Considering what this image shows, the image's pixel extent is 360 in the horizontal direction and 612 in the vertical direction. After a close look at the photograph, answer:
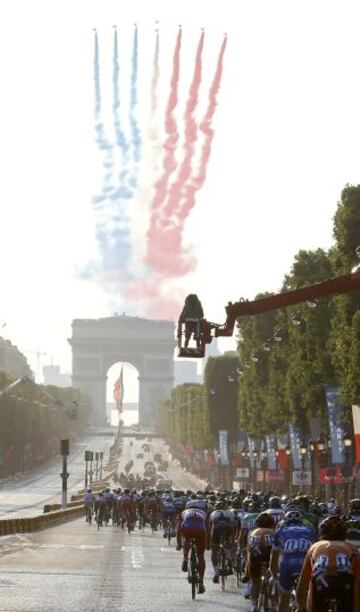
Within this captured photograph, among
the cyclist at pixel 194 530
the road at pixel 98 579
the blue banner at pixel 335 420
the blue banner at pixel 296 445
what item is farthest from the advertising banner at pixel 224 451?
the cyclist at pixel 194 530

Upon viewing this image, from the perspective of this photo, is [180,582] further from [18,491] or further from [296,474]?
[18,491]

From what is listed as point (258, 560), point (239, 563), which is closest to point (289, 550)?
point (258, 560)

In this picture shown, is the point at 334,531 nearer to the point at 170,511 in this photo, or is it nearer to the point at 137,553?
the point at 137,553

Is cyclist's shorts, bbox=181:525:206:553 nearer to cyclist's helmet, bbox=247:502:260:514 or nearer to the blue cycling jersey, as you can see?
cyclist's helmet, bbox=247:502:260:514

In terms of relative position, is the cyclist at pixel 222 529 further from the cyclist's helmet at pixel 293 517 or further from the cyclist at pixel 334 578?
the cyclist at pixel 334 578

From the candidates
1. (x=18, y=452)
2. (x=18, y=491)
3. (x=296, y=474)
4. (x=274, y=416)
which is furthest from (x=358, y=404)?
(x=18, y=452)

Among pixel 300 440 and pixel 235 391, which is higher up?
pixel 235 391

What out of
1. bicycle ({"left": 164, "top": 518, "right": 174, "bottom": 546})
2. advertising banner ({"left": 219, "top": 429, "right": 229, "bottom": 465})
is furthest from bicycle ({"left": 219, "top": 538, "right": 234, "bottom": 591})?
advertising banner ({"left": 219, "top": 429, "right": 229, "bottom": 465})
